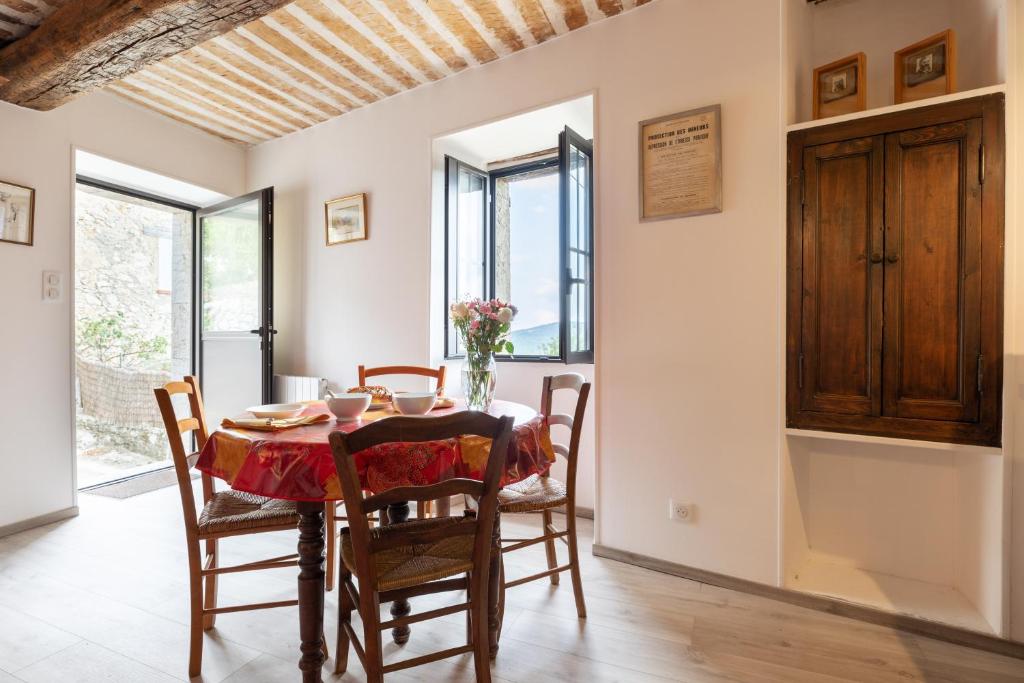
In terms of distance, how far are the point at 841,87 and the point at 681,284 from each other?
989 millimetres

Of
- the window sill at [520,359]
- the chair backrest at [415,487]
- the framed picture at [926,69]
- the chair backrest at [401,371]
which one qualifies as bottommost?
the chair backrest at [415,487]

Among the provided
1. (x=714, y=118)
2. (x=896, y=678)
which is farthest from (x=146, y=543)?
(x=714, y=118)

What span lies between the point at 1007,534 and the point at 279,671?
→ 99.1 inches

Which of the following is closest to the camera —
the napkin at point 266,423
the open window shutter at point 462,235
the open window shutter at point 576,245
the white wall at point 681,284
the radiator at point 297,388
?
the napkin at point 266,423

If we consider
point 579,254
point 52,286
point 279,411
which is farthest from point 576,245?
point 52,286

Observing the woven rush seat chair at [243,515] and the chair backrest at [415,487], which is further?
the woven rush seat chair at [243,515]

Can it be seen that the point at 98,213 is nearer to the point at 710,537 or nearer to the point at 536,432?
the point at 536,432

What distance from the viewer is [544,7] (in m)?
2.45

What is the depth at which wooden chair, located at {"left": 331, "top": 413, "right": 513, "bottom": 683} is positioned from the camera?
1220mm

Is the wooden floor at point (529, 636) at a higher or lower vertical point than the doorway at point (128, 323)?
lower

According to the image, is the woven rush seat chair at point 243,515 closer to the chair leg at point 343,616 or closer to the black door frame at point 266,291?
the chair leg at point 343,616

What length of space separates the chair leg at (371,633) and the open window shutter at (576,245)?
1.59 m

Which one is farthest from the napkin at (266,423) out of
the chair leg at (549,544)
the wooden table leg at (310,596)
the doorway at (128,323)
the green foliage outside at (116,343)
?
the green foliage outside at (116,343)

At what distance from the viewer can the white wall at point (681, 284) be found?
6.95ft
